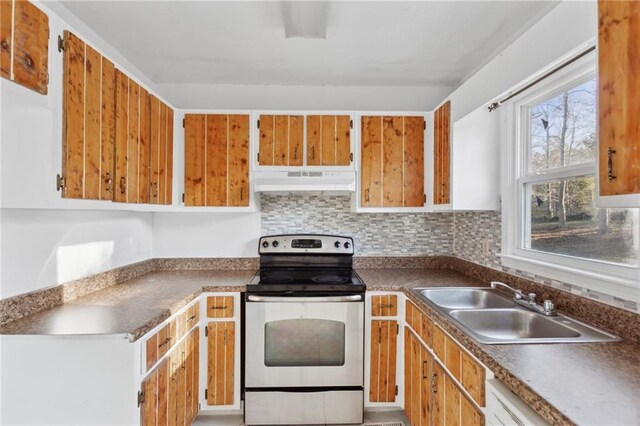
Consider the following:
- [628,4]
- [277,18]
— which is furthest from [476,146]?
[277,18]

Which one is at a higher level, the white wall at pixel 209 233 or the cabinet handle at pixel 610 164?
the cabinet handle at pixel 610 164

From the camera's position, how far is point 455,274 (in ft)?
8.79

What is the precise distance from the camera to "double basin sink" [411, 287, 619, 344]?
133 centimetres

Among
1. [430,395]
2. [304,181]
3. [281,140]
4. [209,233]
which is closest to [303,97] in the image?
[281,140]

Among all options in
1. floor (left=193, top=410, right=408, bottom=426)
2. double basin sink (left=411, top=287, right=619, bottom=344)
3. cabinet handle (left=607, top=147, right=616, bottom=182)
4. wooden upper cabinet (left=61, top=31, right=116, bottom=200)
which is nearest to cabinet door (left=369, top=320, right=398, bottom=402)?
floor (left=193, top=410, right=408, bottom=426)

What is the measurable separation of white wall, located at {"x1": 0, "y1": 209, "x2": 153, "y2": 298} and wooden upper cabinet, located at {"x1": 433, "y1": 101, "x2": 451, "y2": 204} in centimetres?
227

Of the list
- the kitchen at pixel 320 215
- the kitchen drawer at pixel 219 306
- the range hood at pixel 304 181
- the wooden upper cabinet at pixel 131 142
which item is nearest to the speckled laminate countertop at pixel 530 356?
the kitchen at pixel 320 215

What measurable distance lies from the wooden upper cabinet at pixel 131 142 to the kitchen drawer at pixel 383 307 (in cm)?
163

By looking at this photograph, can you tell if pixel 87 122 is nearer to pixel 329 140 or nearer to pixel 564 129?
pixel 329 140

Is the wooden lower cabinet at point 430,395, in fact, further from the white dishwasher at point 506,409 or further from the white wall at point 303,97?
the white wall at point 303,97

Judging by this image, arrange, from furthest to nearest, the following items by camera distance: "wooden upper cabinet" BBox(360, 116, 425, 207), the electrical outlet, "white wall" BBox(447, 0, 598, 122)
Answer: "wooden upper cabinet" BBox(360, 116, 425, 207) → the electrical outlet → "white wall" BBox(447, 0, 598, 122)

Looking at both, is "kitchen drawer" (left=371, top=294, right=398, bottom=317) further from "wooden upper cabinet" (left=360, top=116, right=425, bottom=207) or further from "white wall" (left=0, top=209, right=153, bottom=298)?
"white wall" (left=0, top=209, right=153, bottom=298)

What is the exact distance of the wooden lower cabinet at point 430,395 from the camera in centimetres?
144

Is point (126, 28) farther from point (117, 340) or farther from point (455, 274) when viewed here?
point (455, 274)
